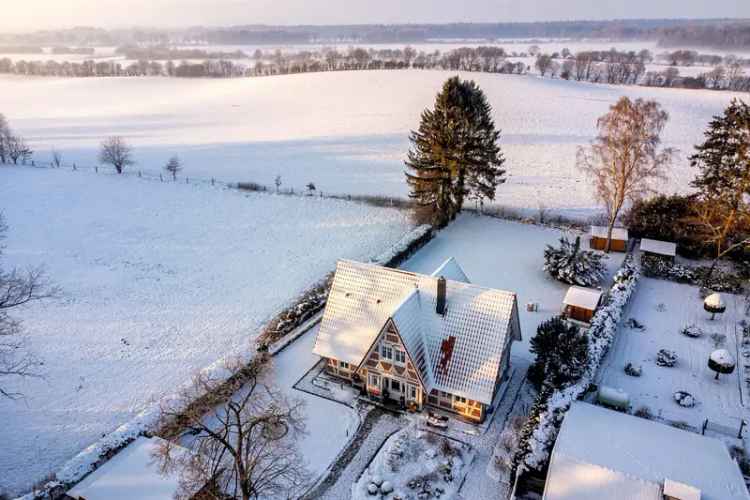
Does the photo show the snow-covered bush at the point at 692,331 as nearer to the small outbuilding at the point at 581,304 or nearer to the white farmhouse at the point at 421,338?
the small outbuilding at the point at 581,304

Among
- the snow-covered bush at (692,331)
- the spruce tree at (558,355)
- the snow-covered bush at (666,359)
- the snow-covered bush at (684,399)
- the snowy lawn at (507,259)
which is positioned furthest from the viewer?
the snowy lawn at (507,259)

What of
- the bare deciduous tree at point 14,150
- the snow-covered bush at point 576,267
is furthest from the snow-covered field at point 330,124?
the snow-covered bush at point 576,267

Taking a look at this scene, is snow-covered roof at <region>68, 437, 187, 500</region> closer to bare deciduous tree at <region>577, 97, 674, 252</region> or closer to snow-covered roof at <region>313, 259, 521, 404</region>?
snow-covered roof at <region>313, 259, 521, 404</region>

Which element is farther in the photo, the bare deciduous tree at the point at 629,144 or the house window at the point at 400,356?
the bare deciduous tree at the point at 629,144

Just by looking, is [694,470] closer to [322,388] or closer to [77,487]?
[322,388]

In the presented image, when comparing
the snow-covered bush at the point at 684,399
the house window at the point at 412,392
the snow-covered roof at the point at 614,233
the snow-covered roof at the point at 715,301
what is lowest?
the house window at the point at 412,392

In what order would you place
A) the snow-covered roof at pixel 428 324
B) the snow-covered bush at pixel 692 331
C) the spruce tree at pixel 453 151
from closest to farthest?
the snow-covered roof at pixel 428 324
the snow-covered bush at pixel 692 331
the spruce tree at pixel 453 151
